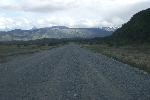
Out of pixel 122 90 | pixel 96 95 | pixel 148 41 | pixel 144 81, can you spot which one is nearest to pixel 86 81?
pixel 144 81

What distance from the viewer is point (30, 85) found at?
2314 cm

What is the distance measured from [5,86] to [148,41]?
4947 inches

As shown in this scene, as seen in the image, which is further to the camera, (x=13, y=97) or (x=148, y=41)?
(x=148, y=41)

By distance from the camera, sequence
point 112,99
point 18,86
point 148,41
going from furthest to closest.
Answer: point 148,41
point 18,86
point 112,99

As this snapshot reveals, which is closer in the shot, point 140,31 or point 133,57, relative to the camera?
point 133,57

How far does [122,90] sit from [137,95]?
203 centimetres

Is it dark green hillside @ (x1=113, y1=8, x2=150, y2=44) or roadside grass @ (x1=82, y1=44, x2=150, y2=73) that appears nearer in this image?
roadside grass @ (x1=82, y1=44, x2=150, y2=73)

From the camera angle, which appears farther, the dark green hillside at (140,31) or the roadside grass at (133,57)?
the dark green hillside at (140,31)

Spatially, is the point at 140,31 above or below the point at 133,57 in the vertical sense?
above

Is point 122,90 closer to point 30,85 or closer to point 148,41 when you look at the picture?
point 30,85

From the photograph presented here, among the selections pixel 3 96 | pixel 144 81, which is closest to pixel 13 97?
pixel 3 96

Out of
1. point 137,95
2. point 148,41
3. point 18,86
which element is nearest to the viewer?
point 137,95

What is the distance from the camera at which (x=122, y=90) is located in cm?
2012

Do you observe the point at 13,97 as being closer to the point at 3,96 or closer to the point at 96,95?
the point at 3,96
